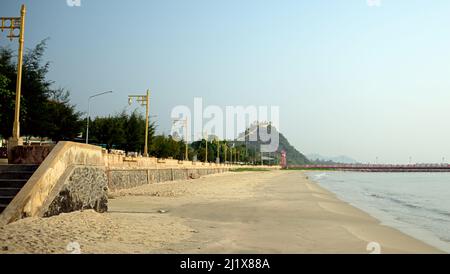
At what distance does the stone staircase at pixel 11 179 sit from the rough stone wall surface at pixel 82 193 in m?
0.91

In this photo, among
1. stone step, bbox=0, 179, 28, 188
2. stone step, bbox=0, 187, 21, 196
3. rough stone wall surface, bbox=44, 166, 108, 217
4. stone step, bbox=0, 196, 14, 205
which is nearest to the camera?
stone step, bbox=0, 196, 14, 205

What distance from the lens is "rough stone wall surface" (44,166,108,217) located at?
10977mm

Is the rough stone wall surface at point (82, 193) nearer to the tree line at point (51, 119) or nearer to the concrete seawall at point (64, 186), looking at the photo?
the concrete seawall at point (64, 186)

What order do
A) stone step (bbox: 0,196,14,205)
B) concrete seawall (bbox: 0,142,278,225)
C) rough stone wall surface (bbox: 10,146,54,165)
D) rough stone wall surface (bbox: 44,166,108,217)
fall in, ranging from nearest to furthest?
concrete seawall (bbox: 0,142,278,225) < stone step (bbox: 0,196,14,205) < rough stone wall surface (bbox: 44,166,108,217) < rough stone wall surface (bbox: 10,146,54,165)

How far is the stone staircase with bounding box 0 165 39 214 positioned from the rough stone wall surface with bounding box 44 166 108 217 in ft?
2.99

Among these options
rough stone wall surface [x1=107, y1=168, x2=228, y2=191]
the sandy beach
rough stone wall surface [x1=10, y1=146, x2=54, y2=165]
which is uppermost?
rough stone wall surface [x1=10, y1=146, x2=54, y2=165]

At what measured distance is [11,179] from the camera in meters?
11.0

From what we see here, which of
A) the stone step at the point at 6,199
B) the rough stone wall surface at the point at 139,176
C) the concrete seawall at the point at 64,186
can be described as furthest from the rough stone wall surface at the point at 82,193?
the rough stone wall surface at the point at 139,176

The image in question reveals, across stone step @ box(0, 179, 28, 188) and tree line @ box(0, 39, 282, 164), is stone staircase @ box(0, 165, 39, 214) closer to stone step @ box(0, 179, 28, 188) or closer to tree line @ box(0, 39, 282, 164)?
stone step @ box(0, 179, 28, 188)

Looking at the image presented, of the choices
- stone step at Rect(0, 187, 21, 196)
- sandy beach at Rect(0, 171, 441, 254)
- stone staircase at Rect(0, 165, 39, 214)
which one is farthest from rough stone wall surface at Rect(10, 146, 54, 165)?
sandy beach at Rect(0, 171, 441, 254)

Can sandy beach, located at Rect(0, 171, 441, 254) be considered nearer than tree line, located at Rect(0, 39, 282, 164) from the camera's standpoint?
Yes

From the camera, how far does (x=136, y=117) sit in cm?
6406
